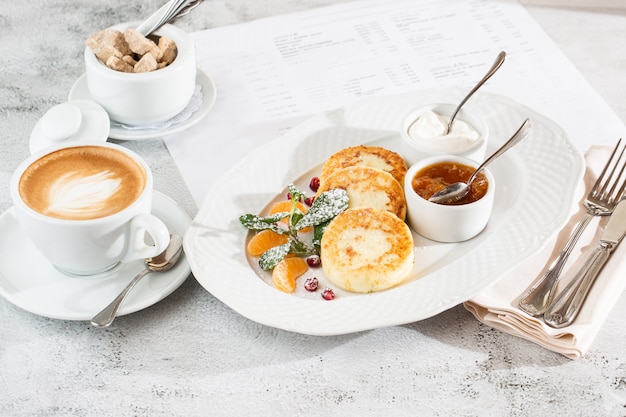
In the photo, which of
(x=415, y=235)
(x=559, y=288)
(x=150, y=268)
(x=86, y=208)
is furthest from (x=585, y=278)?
(x=86, y=208)

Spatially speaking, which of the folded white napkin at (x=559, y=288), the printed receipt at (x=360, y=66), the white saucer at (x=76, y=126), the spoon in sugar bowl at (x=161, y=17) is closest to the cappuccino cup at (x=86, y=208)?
the white saucer at (x=76, y=126)

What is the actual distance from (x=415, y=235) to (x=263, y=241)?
0.32 metres

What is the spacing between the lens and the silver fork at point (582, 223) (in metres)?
1.49

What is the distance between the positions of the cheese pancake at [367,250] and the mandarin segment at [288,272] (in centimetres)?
5

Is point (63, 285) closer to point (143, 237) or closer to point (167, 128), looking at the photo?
point (143, 237)

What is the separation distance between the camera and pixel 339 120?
191cm

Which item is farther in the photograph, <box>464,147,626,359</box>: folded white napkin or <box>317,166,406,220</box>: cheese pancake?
<box>317,166,406,220</box>: cheese pancake

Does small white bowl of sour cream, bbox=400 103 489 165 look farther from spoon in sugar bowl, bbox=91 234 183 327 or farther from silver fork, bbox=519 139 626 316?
spoon in sugar bowl, bbox=91 234 183 327

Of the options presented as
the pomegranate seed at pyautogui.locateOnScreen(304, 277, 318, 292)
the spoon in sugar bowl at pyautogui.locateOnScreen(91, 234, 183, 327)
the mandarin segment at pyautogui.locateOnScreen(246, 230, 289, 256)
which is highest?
the pomegranate seed at pyautogui.locateOnScreen(304, 277, 318, 292)

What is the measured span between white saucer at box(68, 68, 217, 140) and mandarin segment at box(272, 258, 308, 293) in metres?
0.59

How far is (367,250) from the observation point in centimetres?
149

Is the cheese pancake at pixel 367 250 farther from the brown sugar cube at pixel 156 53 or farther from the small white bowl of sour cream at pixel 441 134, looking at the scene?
the brown sugar cube at pixel 156 53

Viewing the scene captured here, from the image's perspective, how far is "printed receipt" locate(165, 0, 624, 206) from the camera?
2047mm

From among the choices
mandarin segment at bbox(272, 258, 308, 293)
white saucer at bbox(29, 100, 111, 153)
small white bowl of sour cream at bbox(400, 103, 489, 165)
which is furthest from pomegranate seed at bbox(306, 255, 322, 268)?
white saucer at bbox(29, 100, 111, 153)
